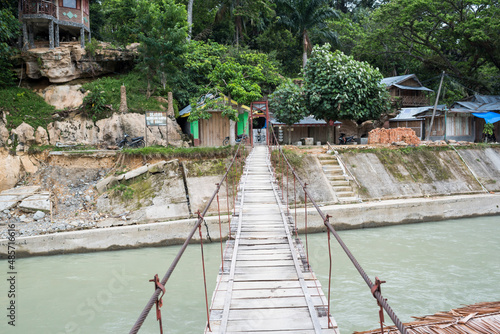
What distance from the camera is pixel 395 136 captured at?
50.7ft

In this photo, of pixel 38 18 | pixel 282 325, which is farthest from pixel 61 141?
pixel 282 325

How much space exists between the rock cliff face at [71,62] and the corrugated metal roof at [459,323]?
734 inches

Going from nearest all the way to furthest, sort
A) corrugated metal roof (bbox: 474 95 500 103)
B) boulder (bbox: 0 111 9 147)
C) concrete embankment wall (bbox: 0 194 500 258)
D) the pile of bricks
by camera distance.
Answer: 1. concrete embankment wall (bbox: 0 194 500 258)
2. boulder (bbox: 0 111 9 147)
3. the pile of bricks
4. corrugated metal roof (bbox: 474 95 500 103)

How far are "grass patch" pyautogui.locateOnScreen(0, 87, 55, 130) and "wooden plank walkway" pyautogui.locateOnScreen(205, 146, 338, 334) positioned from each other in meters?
12.3

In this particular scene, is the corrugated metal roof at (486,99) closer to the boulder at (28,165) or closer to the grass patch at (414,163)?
the grass patch at (414,163)

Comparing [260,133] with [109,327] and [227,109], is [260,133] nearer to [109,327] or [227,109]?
[227,109]

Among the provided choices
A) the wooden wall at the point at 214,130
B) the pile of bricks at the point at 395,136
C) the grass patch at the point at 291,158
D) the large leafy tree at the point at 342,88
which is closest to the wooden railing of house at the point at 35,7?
the wooden wall at the point at 214,130

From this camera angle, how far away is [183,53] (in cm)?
1702

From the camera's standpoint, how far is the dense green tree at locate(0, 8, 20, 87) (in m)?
14.5

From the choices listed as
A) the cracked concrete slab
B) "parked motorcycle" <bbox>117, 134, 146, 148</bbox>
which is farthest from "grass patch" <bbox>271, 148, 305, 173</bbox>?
the cracked concrete slab

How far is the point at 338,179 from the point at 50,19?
16.3m

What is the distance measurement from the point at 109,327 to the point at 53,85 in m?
15.3

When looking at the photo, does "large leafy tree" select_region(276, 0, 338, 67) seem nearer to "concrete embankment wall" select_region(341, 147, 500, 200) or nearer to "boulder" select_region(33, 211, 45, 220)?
"concrete embankment wall" select_region(341, 147, 500, 200)

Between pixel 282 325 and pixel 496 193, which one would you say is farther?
pixel 496 193
